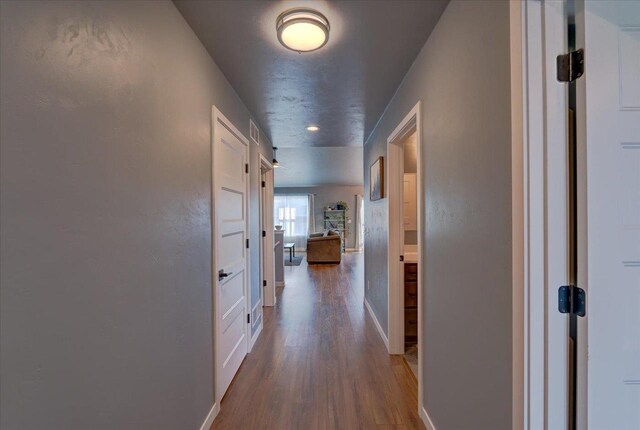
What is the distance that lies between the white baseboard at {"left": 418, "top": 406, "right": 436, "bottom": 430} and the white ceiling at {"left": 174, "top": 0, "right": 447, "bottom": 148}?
2252 millimetres

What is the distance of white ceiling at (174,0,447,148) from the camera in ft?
4.75

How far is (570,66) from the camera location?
92 centimetres

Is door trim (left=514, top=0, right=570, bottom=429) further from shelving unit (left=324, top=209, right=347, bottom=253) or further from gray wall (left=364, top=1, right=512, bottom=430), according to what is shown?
shelving unit (left=324, top=209, right=347, bottom=253)

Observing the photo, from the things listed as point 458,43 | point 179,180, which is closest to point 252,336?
point 179,180

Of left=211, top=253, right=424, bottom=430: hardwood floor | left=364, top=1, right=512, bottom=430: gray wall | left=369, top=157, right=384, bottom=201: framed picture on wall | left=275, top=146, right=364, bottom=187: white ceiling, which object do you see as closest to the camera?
left=364, top=1, right=512, bottom=430: gray wall

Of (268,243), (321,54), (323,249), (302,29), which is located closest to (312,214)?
(323,249)

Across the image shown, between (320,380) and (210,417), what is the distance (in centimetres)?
84

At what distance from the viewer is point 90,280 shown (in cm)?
90

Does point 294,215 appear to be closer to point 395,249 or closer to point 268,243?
point 268,243

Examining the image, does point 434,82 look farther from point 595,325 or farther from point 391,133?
point 595,325

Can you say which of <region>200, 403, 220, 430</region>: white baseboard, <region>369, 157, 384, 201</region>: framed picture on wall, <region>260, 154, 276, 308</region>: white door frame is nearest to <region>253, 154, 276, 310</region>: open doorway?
<region>260, 154, 276, 308</region>: white door frame

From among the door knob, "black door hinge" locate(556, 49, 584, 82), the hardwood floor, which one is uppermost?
"black door hinge" locate(556, 49, 584, 82)

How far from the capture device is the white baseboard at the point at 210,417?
173cm

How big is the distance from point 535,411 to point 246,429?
5.23 feet
